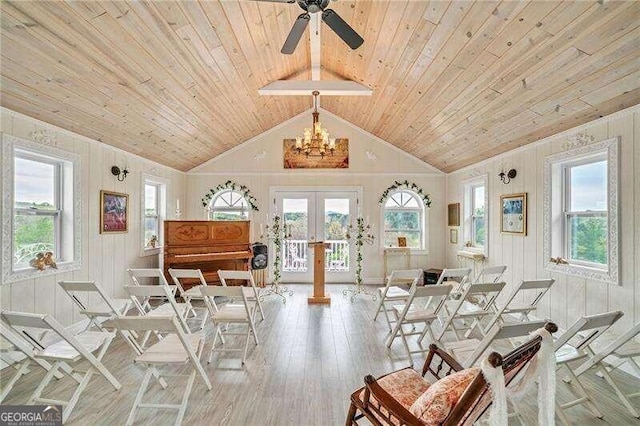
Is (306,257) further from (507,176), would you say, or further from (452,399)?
(452,399)

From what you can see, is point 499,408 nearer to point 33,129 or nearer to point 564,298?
point 564,298

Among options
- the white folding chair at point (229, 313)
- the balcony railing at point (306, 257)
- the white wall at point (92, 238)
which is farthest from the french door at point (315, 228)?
the white folding chair at point (229, 313)

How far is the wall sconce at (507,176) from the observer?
4.66 metres

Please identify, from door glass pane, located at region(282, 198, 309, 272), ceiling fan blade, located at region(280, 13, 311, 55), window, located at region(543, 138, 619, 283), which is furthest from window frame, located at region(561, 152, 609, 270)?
door glass pane, located at region(282, 198, 309, 272)

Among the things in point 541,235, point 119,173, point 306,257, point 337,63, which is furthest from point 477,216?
point 119,173

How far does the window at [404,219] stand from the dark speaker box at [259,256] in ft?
8.67

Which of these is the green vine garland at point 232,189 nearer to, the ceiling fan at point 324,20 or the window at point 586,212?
the ceiling fan at point 324,20

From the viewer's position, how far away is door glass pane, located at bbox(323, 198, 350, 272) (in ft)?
23.1

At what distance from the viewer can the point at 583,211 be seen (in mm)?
3713

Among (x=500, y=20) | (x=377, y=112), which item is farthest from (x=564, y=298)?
(x=377, y=112)

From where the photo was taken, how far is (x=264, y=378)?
291cm

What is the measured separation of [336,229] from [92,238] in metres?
4.39

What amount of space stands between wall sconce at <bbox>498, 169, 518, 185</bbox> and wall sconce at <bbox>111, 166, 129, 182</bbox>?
18.9ft

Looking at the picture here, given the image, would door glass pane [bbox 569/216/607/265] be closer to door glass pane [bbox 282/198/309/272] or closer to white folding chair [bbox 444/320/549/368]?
white folding chair [bbox 444/320/549/368]
